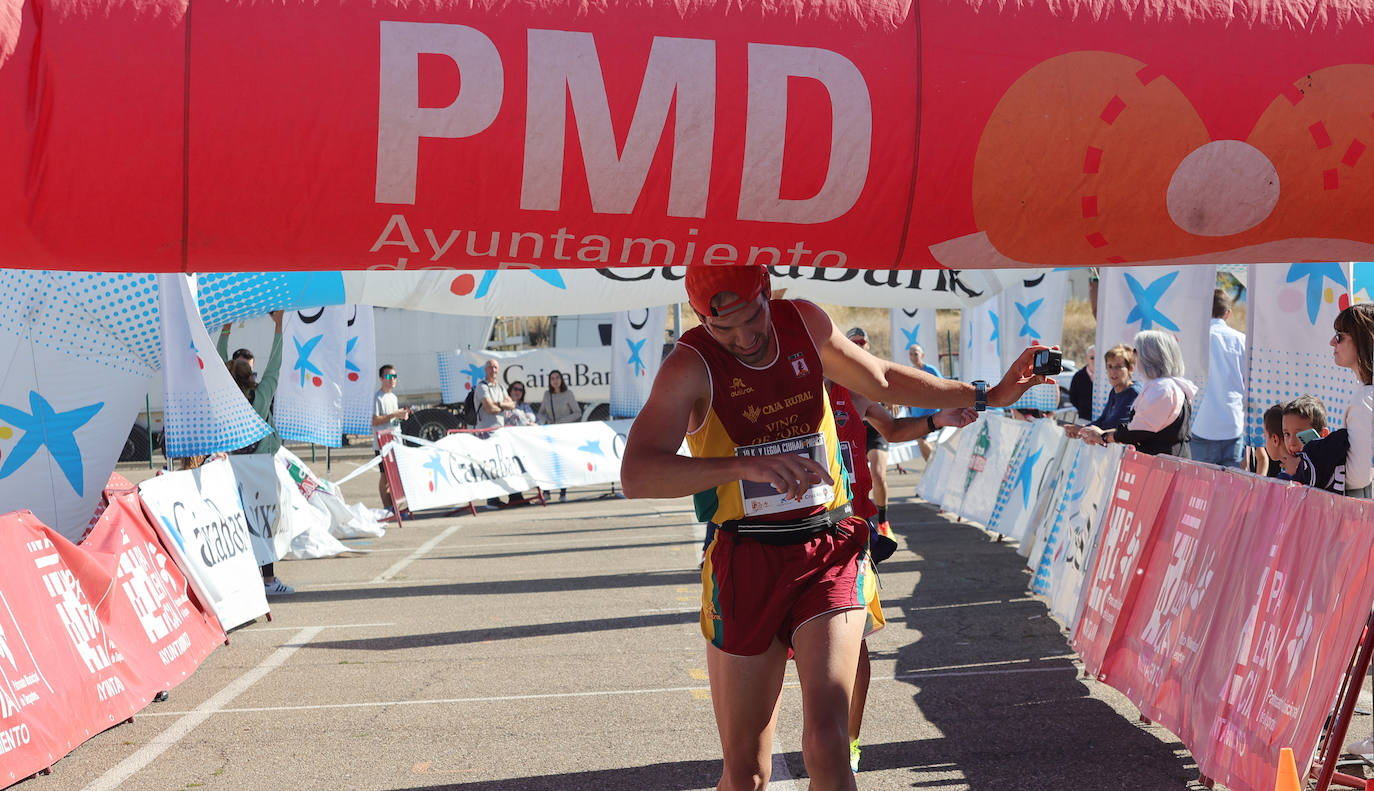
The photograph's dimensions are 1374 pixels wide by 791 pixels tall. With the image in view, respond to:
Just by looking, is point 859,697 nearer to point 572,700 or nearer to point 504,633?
point 572,700

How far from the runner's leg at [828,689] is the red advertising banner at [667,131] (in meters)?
1.06

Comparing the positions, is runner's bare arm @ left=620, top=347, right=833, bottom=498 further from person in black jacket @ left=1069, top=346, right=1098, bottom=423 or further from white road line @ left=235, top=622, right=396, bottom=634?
person in black jacket @ left=1069, top=346, right=1098, bottom=423

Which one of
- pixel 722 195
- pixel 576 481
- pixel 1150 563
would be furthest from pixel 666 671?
pixel 576 481

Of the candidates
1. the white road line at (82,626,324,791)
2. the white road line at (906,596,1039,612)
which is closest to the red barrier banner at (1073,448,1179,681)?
the white road line at (906,596,1039,612)

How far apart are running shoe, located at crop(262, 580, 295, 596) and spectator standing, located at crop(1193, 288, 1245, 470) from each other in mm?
6863

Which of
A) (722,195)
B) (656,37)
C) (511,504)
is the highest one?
(656,37)

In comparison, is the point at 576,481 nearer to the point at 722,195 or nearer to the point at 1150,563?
Result: the point at 1150,563

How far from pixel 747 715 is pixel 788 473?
33.5 inches

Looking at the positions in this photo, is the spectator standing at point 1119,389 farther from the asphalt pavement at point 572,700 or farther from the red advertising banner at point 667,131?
the red advertising banner at point 667,131

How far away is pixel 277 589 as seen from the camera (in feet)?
32.4

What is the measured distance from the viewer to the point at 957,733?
5496mm

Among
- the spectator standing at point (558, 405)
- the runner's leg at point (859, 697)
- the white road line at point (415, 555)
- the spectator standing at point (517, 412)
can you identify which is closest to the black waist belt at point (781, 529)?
the runner's leg at point (859, 697)

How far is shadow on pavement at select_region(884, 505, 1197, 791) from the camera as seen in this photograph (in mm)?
4902

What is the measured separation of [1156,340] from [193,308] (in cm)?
615
